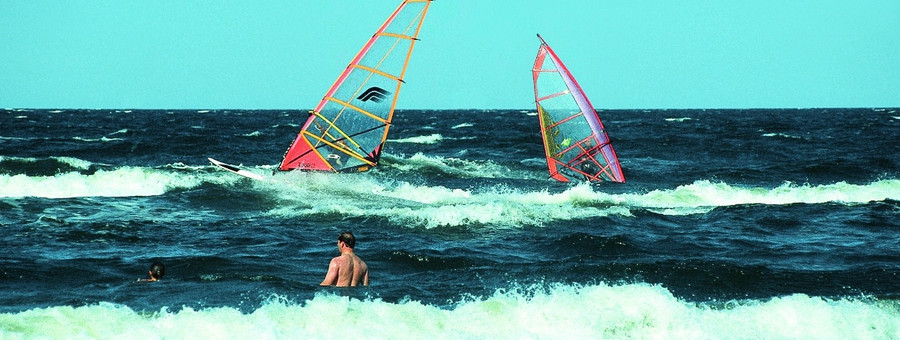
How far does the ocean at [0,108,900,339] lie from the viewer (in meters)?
7.37

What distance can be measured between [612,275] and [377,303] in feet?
10.2

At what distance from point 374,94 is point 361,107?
36 cm

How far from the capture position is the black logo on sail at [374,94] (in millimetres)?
16531

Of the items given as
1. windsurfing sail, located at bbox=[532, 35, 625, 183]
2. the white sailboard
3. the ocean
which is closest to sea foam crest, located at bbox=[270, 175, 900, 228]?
the ocean

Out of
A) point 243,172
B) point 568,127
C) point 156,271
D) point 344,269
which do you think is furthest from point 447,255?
point 568,127

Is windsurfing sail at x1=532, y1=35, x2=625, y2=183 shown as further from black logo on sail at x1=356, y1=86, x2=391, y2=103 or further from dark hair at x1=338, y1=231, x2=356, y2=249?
dark hair at x1=338, y1=231, x2=356, y2=249

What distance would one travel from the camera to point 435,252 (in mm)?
10805

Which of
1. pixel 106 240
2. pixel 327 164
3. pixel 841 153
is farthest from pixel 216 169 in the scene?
pixel 841 153

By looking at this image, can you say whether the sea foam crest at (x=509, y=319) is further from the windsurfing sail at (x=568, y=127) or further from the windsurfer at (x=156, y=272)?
the windsurfing sail at (x=568, y=127)

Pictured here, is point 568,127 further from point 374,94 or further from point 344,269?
point 344,269

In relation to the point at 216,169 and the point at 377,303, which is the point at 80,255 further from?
the point at 216,169

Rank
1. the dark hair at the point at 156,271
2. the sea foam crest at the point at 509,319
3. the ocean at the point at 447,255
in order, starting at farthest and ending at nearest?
the dark hair at the point at 156,271 → the ocean at the point at 447,255 → the sea foam crest at the point at 509,319

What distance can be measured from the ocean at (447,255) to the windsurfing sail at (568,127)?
2.90 ft

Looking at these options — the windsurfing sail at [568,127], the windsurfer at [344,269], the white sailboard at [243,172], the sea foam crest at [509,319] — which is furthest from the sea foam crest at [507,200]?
the sea foam crest at [509,319]
